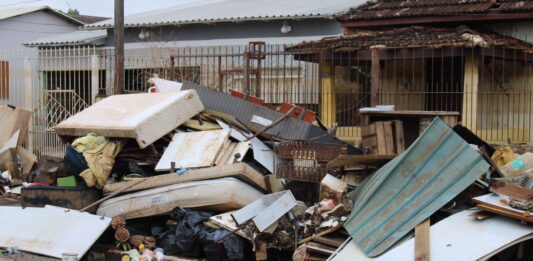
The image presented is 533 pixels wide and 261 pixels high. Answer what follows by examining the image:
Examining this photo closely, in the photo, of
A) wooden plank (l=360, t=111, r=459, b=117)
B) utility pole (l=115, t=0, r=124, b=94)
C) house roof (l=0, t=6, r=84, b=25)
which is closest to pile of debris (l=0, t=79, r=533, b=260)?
wooden plank (l=360, t=111, r=459, b=117)

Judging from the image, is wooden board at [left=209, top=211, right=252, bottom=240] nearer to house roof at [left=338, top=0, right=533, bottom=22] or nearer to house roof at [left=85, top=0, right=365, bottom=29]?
house roof at [left=338, top=0, right=533, bottom=22]

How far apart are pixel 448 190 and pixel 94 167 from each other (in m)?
4.68

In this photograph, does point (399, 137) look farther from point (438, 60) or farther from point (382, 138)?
point (438, 60)

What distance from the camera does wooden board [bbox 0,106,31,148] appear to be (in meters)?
12.2

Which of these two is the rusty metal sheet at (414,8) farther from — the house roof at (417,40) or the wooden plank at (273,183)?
the wooden plank at (273,183)

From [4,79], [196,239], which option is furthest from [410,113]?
[4,79]

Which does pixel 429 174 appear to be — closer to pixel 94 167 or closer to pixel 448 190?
pixel 448 190

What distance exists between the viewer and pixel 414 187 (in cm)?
620

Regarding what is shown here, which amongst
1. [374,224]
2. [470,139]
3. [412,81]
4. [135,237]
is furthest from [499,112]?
[135,237]

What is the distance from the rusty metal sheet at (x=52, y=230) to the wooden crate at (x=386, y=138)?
3.38m

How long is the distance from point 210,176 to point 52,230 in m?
2.02

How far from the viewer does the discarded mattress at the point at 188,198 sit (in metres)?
7.35

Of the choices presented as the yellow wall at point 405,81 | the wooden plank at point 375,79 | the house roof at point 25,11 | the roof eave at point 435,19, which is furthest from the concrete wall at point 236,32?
the house roof at point 25,11

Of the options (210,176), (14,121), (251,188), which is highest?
(14,121)
